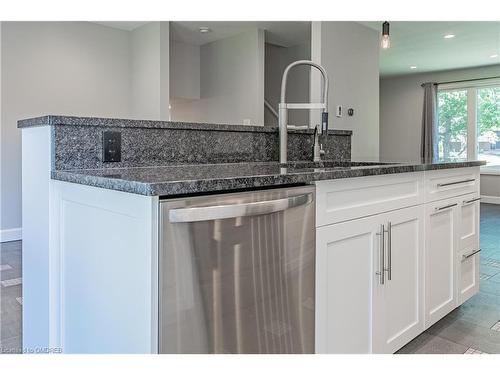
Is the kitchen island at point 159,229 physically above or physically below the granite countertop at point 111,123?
below

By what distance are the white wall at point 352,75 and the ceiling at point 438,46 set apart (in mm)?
307

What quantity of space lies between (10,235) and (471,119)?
7313mm

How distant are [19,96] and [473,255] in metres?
4.34

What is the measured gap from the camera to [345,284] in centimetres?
148

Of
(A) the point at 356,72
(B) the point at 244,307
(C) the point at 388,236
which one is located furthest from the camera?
(A) the point at 356,72

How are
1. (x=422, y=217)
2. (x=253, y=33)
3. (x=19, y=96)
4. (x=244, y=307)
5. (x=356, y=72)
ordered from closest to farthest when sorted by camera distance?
(x=244, y=307), (x=422, y=217), (x=19, y=96), (x=356, y=72), (x=253, y=33)

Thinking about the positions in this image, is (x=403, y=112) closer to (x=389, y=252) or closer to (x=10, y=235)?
(x=10, y=235)

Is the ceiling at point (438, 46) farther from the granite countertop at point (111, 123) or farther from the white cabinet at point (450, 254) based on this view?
the granite countertop at point (111, 123)

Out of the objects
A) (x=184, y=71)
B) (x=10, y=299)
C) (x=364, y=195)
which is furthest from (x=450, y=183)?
(x=184, y=71)

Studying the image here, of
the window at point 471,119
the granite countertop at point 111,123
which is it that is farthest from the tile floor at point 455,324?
the window at point 471,119

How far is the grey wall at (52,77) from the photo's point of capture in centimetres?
429
